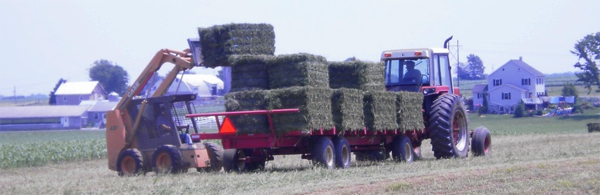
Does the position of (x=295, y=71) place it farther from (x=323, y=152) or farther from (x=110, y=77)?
Answer: (x=110, y=77)

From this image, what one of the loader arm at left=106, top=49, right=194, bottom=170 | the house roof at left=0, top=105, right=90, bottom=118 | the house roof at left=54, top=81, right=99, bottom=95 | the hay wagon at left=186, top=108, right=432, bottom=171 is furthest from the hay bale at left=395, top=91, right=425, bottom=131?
the house roof at left=54, top=81, right=99, bottom=95

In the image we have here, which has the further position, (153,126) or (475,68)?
(475,68)

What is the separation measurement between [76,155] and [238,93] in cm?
1729

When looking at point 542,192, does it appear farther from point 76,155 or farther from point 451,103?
point 76,155

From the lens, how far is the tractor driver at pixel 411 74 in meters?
18.2

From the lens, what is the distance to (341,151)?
1477 centimetres

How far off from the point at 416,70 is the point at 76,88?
89.0 meters

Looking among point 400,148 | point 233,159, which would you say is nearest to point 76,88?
point 400,148

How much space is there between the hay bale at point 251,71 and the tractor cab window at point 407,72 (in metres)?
4.94

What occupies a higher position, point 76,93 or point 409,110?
point 76,93

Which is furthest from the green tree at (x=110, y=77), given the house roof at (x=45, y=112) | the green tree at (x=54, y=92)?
the house roof at (x=45, y=112)

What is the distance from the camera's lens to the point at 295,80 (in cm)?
1391

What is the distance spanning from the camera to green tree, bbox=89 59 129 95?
376ft

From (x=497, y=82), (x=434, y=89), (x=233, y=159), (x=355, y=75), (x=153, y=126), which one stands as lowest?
(x=233, y=159)
